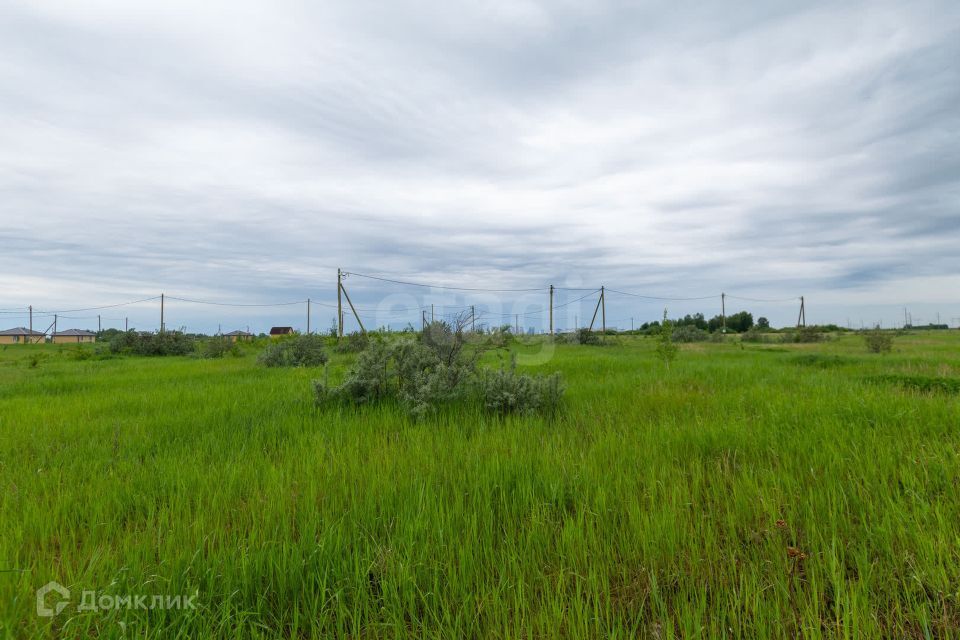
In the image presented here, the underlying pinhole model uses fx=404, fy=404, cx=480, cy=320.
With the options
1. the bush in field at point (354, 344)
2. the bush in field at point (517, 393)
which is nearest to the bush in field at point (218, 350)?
the bush in field at point (354, 344)

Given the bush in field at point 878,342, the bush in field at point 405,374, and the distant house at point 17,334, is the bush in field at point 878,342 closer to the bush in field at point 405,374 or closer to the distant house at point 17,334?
the bush in field at point 405,374

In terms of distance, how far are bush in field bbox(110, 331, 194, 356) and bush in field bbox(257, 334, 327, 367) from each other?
13.9 meters

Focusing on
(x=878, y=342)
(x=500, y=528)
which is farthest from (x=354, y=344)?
(x=878, y=342)

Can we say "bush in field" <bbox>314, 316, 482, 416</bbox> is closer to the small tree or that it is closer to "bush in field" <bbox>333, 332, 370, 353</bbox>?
the small tree

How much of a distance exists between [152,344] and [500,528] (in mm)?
29319

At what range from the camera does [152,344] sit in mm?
24094

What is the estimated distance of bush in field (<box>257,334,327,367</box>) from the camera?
13.3 m

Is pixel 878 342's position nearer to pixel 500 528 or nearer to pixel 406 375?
pixel 406 375

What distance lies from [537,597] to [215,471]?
8.76 ft

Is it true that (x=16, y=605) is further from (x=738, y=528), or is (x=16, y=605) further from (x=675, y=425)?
(x=675, y=425)

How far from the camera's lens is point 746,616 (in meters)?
1.66

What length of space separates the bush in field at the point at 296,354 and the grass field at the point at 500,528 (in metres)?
8.94

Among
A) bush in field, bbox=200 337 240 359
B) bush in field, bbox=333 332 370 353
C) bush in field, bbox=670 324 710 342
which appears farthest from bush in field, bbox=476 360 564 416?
bush in field, bbox=670 324 710 342

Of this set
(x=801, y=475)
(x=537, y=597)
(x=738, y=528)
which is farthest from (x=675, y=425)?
(x=537, y=597)
